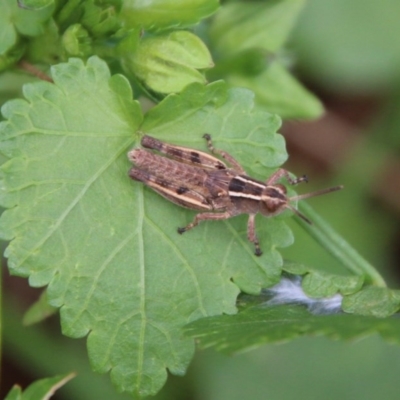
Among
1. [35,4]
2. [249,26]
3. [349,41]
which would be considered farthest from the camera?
[349,41]

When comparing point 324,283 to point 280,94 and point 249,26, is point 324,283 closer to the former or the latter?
point 280,94

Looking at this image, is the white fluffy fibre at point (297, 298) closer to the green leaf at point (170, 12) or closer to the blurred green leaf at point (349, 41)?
the green leaf at point (170, 12)

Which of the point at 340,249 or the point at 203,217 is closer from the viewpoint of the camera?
the point at 203,217

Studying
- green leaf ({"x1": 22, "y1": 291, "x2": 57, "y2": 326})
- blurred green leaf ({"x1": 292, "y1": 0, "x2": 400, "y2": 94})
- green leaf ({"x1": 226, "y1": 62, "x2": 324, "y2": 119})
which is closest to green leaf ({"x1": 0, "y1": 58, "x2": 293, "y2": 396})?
green leaf ({"x1": 22, "y1": 291, "x2": 57, "y2": 326})

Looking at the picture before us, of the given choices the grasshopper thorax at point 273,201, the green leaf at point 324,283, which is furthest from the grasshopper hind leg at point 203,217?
the green leaf at point 324,283

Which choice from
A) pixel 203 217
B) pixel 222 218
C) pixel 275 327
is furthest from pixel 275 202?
pixel 275 327

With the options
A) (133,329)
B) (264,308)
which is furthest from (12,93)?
(264,308)
